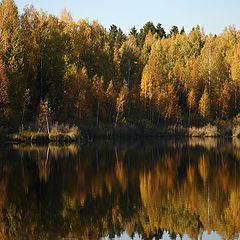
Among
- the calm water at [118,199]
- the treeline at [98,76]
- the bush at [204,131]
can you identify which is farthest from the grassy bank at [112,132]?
the calm water at [118,199]

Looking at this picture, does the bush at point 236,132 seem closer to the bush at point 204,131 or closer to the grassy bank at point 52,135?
the bush at point 204,131

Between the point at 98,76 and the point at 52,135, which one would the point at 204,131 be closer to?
the point at 98,76

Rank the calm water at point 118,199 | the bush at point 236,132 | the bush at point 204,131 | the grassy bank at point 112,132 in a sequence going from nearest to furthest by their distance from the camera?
the calm water at point 118,199 → the grassy bank at point 112,132 → the bush at point 204,131 → the bush at point 236,132

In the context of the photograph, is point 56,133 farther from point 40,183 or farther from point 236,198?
point 236,198

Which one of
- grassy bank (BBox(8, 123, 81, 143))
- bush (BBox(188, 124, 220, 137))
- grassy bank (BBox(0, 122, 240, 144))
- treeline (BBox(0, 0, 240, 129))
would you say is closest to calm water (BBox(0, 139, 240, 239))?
grassy bank (BBox(8, 123, 81, 143))

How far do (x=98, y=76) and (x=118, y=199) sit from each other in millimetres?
47881

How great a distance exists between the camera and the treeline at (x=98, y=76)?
4284 cm

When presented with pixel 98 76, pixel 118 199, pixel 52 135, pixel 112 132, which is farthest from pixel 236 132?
pixel 118 199

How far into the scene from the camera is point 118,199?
14242 millimetres

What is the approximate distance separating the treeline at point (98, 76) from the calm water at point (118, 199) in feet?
63.4

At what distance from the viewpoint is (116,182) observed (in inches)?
699

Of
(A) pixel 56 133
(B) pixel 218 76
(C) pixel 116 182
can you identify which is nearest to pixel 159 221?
(C) pixel 116 182

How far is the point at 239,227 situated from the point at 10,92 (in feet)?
114

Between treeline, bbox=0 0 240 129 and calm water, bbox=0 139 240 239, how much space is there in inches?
761
